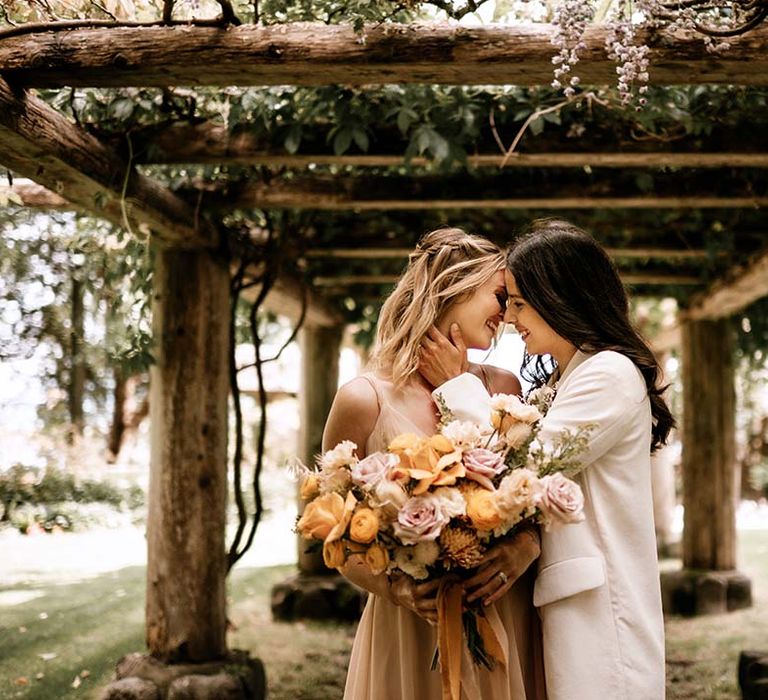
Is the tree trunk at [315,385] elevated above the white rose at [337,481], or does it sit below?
above

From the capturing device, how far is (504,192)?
4.76 meters

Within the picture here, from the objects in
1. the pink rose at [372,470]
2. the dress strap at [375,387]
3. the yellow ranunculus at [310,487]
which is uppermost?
the dress strap at [375,387]

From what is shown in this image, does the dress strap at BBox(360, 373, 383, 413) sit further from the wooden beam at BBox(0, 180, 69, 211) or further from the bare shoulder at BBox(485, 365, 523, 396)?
the wooden beam at BBox(0, 180, 69, 211)

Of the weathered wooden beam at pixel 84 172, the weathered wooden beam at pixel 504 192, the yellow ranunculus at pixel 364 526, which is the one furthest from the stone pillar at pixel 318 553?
the yellow ranunculus at pixel 364 526

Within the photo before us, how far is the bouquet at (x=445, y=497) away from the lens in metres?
1.98

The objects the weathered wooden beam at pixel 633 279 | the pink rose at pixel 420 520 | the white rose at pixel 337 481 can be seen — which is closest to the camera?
the pink rose at pixel 420 520

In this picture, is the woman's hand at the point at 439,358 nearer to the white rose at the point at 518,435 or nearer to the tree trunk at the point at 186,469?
the white rose at the point at 518,435

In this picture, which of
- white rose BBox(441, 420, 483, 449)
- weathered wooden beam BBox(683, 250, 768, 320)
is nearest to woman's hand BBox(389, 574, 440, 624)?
white rose BBox(441, 420, 483, 449)

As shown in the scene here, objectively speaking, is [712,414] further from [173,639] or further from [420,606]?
[420,606]

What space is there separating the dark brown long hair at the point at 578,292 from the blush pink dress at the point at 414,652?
0.54 meters

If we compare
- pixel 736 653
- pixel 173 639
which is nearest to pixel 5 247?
pixel 173 639

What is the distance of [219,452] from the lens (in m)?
4.76

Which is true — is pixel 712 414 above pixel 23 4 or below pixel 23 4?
below

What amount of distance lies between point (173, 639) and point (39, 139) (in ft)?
8.57
